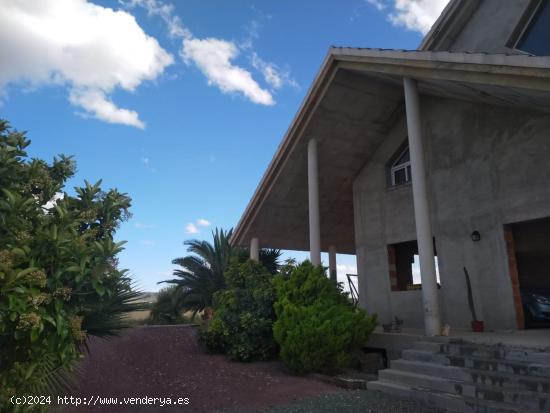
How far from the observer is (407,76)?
9.18m

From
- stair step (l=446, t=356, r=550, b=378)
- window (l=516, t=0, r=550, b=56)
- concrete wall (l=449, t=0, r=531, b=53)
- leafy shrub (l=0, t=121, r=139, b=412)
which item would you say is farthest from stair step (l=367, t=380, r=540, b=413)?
concrete wall (l=449, t=0, r=531, b=53)

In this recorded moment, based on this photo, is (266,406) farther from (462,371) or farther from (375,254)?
(375,254)

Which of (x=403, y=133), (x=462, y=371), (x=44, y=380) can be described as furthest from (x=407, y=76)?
(x=44, y=380)

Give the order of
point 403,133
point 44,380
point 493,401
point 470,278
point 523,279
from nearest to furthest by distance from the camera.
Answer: point 44,380 → point 493,401 → point 470,278 → point 403,133 → point 523,279

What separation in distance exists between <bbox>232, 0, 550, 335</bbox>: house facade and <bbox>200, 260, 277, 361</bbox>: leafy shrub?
1.87 m

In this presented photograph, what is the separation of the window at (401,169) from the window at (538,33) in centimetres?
385

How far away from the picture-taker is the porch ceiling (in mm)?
7363

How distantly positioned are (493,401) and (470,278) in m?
4.74

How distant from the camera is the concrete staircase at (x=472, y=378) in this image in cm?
551

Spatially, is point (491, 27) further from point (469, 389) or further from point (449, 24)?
point (469, 389)

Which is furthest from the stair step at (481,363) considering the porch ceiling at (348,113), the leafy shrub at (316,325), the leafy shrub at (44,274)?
the leafy shrub at (44,274)

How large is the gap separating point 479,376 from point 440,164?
6.26 metres

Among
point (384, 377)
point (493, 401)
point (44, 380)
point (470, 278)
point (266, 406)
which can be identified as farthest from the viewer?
point (470, 278)

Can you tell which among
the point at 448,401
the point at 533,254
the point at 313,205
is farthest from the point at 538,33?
the point at 448,401
